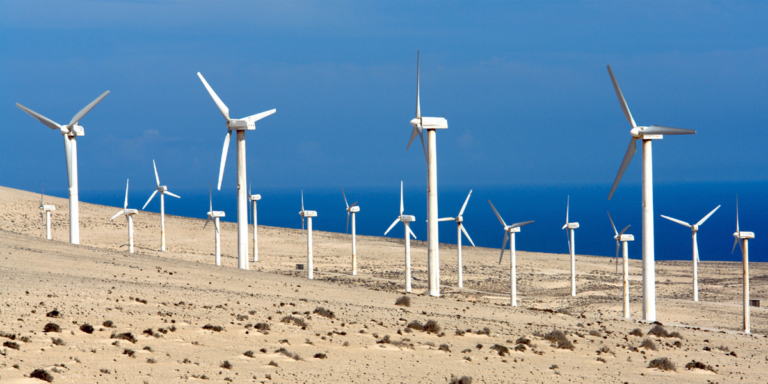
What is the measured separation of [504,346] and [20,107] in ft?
125

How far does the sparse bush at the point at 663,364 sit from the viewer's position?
1961 centimetres

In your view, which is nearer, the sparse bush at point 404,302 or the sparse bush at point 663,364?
the sparse bush at point 663,364

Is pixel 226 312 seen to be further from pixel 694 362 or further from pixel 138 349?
pixel 694 362

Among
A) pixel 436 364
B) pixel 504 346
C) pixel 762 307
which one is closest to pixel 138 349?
pixel 436 364

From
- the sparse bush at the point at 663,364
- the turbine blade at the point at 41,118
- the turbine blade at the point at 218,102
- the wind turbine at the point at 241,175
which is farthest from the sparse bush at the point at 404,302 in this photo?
the turbine blade at the point at 41,118

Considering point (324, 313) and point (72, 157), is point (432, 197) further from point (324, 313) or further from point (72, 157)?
point (72, 157)

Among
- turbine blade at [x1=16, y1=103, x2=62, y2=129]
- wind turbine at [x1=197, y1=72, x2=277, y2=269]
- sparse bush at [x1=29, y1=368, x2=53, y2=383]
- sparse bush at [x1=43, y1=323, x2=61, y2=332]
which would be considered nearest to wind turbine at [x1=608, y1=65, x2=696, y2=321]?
wind turbine at [x1=197, y1=72, x2=277, y2=269]

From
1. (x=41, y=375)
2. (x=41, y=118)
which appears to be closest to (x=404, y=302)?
(x=41, y=375)

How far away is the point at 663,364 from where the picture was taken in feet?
64.5

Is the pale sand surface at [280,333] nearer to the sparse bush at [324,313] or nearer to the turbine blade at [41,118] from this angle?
the sparse bush at [324,313]

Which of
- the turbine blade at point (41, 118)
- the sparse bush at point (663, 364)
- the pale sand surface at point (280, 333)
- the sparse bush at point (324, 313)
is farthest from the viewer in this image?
the turbine blade at point (41, 118)

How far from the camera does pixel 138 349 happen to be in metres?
15.9

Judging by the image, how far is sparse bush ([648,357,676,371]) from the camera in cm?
1961

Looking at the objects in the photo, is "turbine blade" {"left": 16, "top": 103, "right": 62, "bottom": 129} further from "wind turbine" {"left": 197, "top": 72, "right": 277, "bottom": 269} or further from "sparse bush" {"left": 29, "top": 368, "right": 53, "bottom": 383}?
"sparse bush" {"left": 29, "top": 368, "right": 53, "bottom": 383}
